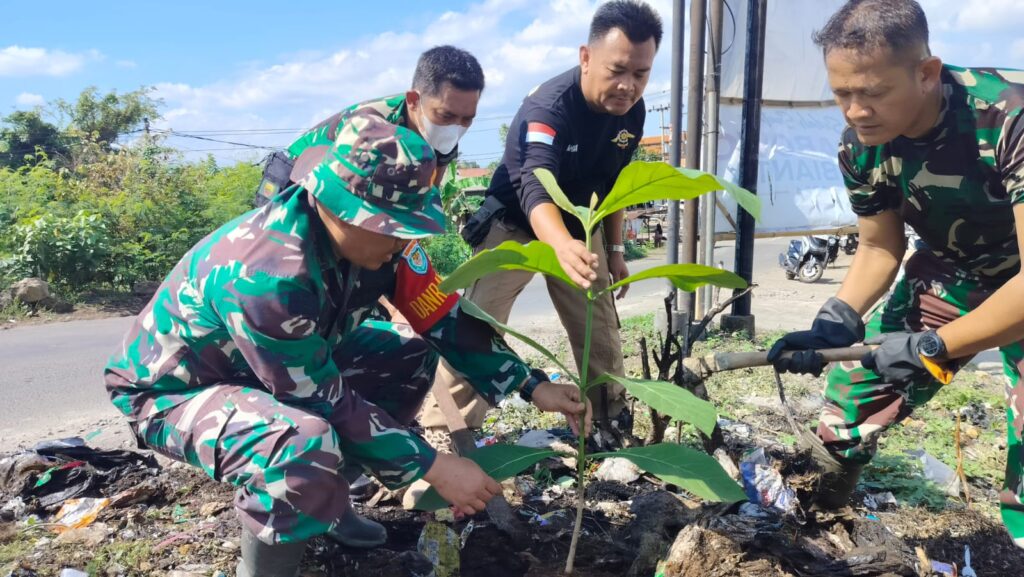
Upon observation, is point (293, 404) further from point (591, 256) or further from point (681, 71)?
point (681, 71)

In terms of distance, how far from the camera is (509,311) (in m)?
3.34

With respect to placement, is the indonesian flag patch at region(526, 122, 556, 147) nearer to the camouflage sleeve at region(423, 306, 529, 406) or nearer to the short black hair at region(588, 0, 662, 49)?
the short black hair at region(588, 0, 662, 49)

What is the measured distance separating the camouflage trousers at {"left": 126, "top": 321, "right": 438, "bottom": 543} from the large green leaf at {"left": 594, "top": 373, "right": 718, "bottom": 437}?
75 cm

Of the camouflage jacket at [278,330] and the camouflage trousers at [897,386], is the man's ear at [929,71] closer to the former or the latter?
the camouflage trousers at [897,386]

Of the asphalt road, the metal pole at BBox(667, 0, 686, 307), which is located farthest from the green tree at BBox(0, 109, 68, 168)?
the metal pole at BBox(667, 0, 686, 307)

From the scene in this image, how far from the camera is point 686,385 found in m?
2.31

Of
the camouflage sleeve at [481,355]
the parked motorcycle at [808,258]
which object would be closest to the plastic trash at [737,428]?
the camouflage sleeve at [481,355]

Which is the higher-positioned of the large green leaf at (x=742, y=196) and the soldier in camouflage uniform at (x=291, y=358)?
the large green leaf at (x=742, y=196)

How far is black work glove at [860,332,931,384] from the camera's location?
2100 millimetres

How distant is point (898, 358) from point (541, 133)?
1539mm

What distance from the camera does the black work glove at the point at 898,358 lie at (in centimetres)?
210

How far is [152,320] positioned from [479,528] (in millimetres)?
1198

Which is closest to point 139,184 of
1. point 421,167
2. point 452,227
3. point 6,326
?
point 6,326

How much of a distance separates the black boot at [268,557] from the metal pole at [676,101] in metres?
3.92
